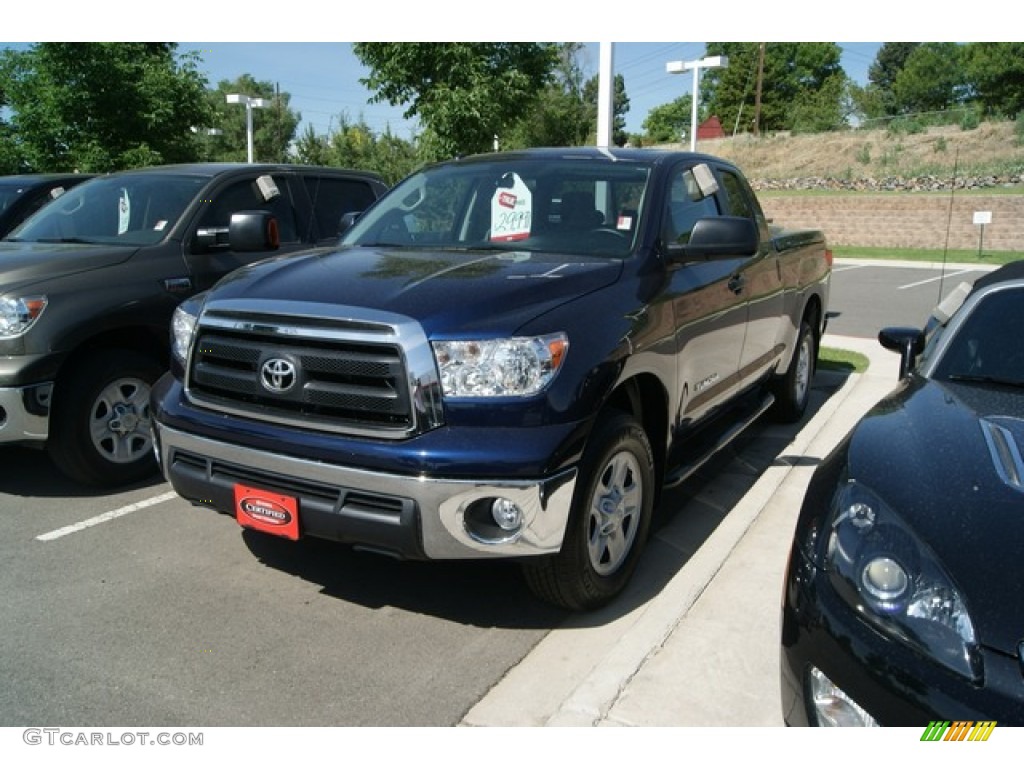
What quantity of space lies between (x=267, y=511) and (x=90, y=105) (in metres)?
13.8

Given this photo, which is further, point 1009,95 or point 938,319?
point 1009,95

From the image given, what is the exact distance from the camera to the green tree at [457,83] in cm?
1281

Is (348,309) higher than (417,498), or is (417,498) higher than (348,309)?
(348,309)

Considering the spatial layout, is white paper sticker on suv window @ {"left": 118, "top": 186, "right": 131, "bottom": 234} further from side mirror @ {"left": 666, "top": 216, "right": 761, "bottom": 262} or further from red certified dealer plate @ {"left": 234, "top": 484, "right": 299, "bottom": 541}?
side mirror @ {"left": 666, "top": 216, "right": 761, "bottom": 262}

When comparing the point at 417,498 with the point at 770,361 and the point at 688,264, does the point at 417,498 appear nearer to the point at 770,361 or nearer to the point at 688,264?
the point at 688,264

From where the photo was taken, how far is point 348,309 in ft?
10.1

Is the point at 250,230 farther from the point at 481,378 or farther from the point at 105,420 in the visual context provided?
the point at 481,378

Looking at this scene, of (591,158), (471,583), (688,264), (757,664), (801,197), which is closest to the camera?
(757,664)

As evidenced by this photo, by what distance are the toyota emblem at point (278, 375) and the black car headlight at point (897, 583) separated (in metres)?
1.94

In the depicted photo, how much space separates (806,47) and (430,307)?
90930 mm

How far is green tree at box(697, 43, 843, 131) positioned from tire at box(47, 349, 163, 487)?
229 feet

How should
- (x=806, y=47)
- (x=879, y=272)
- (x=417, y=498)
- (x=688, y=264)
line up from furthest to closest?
1. (x=806, y=47)
2. (x=879, y=272)
3. (x=688, y=264)
4. (x=417, y=498)

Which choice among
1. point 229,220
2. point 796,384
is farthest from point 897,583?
point 229,220

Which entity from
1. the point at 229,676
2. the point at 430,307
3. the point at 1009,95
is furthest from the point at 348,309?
the point at 1009,95
